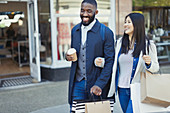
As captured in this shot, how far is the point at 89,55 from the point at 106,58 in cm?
20

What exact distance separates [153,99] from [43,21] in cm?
511

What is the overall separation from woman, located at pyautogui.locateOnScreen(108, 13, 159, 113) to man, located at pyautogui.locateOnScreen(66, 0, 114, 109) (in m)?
0.13

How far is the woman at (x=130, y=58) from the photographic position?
9.04ft

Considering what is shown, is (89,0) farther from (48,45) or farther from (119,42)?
(48,45)

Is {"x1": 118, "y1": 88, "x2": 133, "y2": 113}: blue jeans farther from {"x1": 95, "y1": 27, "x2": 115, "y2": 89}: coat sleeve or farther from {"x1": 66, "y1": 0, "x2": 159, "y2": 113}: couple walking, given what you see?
{"x1": 95, "y1": 27, "x2": 115, "y2": 89}: coat sleeve

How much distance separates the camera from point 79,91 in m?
2.82

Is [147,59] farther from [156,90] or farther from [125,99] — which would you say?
[125,99]

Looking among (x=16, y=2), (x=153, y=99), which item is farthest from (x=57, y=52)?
(x=153, y=99)

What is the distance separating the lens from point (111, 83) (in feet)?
9.25

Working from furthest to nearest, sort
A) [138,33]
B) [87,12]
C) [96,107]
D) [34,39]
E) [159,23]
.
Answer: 1. [159,23]
2. [34,39]
3. [138,33]
4. [87,12]
5. [96,107]

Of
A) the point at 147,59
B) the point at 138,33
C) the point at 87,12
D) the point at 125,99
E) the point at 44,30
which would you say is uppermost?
the point at 87,12

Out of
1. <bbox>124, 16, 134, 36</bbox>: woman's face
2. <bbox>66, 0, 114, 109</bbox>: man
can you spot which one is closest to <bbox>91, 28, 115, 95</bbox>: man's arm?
<bbox>66, 0, 114, 109</bbox>: man

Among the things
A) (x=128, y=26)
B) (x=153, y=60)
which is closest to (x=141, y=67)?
(x=153, y=60)

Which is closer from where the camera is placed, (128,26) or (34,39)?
(128,26)
